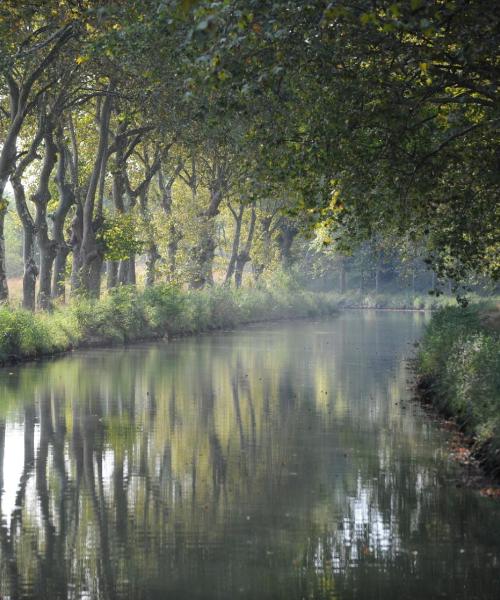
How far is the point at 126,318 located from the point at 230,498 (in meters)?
29.9

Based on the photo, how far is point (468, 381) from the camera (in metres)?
18.3

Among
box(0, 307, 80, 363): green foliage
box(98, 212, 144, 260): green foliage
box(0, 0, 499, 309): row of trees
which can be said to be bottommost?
box(0, 307, 80, 363): green foliage

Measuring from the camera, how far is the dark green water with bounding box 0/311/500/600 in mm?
9680

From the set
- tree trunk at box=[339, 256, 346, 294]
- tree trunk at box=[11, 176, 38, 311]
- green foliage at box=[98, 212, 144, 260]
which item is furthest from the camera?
tree trunk at box=[339, 256, 346, 294]

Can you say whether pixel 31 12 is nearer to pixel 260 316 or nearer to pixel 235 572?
pixel 235 572

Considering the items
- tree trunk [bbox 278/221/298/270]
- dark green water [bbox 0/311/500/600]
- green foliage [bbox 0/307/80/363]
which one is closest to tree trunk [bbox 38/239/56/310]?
green foliage [bbox 0/307/80/363]

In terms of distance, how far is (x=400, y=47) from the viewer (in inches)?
651

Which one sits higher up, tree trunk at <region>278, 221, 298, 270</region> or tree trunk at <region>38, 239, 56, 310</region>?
tree trunk at <region>278, 221, 298, 270</region>

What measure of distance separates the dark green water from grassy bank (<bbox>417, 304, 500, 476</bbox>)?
0.60 m

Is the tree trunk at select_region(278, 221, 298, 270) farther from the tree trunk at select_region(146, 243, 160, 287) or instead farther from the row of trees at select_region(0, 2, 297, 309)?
the tree trunk at select_region(146, 243, 160, 287)

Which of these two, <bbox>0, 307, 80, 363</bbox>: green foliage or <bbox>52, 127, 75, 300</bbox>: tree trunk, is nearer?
<bbox>0, 307, 80, 363</bbox>: green foliage

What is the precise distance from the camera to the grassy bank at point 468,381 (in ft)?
50.5

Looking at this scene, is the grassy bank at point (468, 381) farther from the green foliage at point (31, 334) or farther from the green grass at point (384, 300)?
the green grass at point (384, 300)

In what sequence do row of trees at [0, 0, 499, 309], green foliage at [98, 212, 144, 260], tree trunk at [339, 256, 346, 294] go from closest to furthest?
row of trees at [0, 0, 499, 309] → green foliage at [98, 212, 144, 260] → tree trunk at [339, 256, 346, 294]
